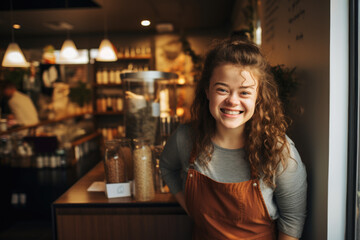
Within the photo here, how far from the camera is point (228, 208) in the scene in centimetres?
125

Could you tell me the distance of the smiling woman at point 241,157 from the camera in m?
1.16

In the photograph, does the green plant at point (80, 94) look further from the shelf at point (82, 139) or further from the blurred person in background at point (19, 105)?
the blurred person in background at point (19, 105)

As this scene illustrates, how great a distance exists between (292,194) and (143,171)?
0.73 metres

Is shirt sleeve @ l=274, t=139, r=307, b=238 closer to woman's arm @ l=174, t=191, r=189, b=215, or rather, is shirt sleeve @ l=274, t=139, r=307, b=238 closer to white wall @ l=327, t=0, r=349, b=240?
white wall @ l=327, t=0, r=349, b=240

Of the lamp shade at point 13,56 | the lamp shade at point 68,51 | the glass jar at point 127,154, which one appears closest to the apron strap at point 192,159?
the glass jar at point 127,154

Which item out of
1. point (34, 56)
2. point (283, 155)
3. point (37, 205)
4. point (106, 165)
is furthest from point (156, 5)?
point (283, 155)

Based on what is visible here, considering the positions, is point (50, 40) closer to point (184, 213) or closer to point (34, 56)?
point (34, 56)

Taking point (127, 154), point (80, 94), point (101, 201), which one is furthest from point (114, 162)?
point (80, 94)

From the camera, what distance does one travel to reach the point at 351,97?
1.07 meters

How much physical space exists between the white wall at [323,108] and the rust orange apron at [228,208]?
0.22 metres

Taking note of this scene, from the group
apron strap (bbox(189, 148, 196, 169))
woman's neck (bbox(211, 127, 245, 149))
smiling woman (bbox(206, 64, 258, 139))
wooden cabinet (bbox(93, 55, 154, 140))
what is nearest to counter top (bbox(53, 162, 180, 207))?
apron strap (bbox(189, 148, 196, 169))

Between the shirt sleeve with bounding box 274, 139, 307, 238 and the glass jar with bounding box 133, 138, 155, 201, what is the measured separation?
65 cm

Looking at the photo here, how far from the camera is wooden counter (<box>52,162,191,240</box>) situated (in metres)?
1.58

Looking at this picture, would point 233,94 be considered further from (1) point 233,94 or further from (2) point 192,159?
(2) point 192,159
